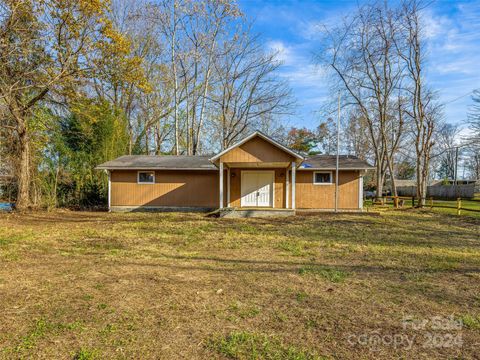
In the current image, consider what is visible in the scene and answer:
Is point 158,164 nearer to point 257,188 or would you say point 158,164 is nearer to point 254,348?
point 257,188

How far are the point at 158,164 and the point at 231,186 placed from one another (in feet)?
13.6

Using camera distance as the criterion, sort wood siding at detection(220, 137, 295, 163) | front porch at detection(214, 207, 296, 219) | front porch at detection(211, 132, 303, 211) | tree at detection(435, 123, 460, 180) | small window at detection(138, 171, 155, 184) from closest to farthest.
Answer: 1. wood siding at detection(220, 137, 295, 163)
2. front porch at detection(214, 207, 296, 219)
3. front porch at detection(211, 132, 303, 211)
4. small window at detection(138, 171, 155, 184)
5. tree at detection(435, 123, 460, 180)

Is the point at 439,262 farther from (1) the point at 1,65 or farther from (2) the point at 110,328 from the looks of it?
(1) the point at 1,65

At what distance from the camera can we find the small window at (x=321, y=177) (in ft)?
51.8

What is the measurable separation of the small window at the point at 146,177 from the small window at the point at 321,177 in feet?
28.5

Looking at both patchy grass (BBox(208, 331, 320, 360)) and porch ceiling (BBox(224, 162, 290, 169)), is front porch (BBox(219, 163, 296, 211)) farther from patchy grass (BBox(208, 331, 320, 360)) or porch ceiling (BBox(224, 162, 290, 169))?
patchy grass (BBox(208, 331, 320, 360))

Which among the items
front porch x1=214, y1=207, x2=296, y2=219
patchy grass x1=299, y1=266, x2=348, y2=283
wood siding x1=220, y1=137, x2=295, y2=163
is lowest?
patchy grass x1=299, y1=266, x2=348, y2=283

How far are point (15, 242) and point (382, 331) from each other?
8415 millimetres

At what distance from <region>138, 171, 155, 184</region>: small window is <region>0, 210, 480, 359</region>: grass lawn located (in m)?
8.33

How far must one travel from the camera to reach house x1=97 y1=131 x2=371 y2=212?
15.5 meters

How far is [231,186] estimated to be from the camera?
15.8 m

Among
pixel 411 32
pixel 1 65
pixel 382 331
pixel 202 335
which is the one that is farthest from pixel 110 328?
pixel 411 32

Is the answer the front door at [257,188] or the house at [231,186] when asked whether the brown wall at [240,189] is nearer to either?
the house at [231,186]

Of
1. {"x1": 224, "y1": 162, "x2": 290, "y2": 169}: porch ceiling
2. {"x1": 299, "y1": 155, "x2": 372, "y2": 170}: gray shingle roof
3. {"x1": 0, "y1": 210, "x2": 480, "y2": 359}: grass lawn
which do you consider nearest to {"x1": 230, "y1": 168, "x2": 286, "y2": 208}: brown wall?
{"x1": 224, "y1": 162, "x2": 290, "y2": 169}: porch ceiling
